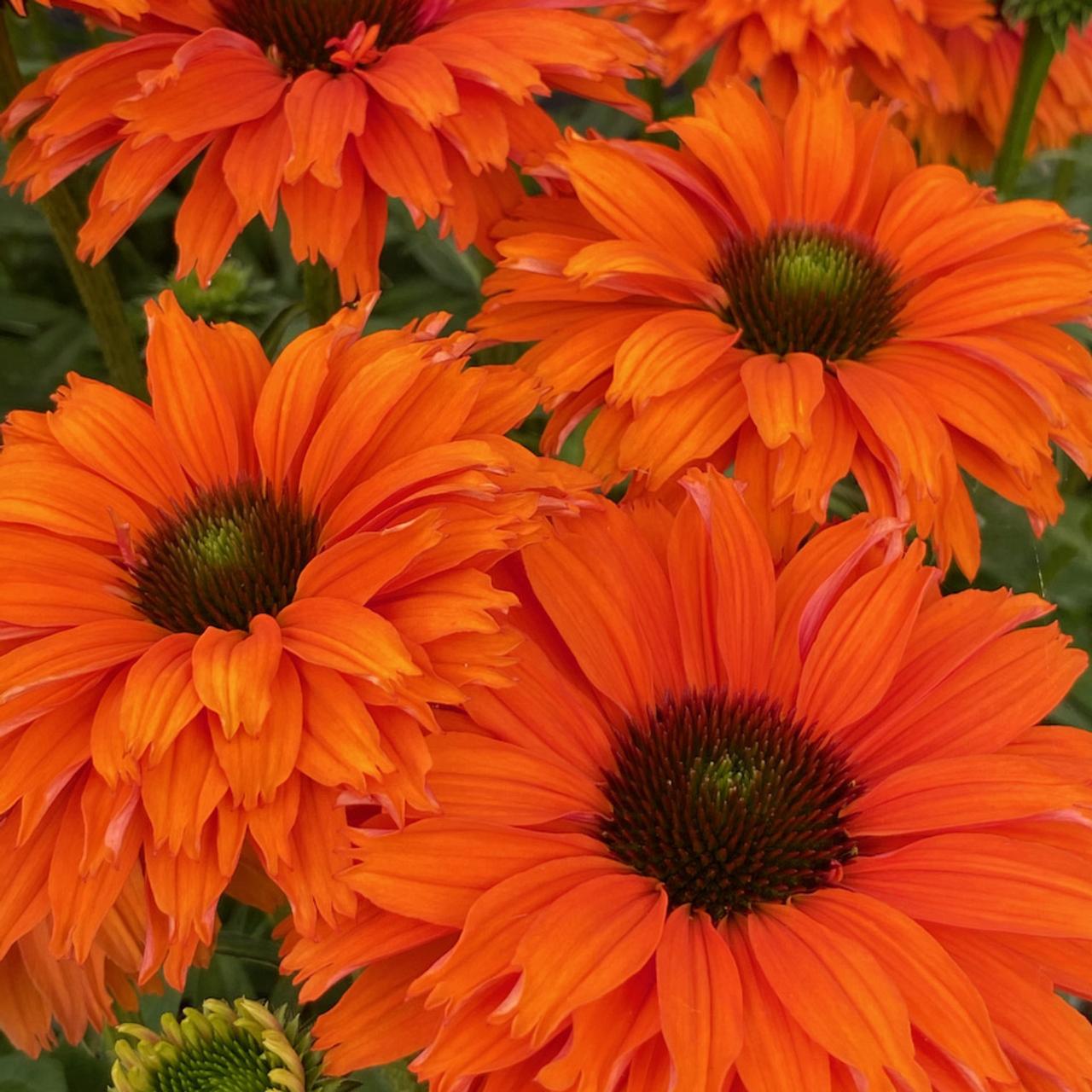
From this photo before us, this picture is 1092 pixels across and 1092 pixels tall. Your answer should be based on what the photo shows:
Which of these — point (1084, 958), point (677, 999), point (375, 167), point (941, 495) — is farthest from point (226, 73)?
point (1084, 958)

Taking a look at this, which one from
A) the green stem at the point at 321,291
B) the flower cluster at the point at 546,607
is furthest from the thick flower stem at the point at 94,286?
the green stem at the point at 321,291

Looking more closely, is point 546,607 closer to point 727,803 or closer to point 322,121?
point 727,803

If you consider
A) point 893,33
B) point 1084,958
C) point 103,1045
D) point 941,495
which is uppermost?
point 893,33

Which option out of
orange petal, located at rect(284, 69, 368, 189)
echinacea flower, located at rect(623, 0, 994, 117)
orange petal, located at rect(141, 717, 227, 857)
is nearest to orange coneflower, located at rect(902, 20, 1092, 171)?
echinacea flower, located at rect(623, 0, 994, 117)

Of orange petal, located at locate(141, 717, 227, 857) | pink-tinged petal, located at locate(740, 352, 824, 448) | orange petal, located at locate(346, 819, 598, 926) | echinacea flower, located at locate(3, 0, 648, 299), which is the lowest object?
orange petal, located at locate(346, 819, 598, 926)

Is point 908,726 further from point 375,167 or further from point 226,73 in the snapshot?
point 226,73

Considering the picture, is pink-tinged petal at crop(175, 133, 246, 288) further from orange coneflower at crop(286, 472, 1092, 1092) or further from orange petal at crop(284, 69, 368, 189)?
orange coneflower at crop(286, 472, 1092, 1092)
